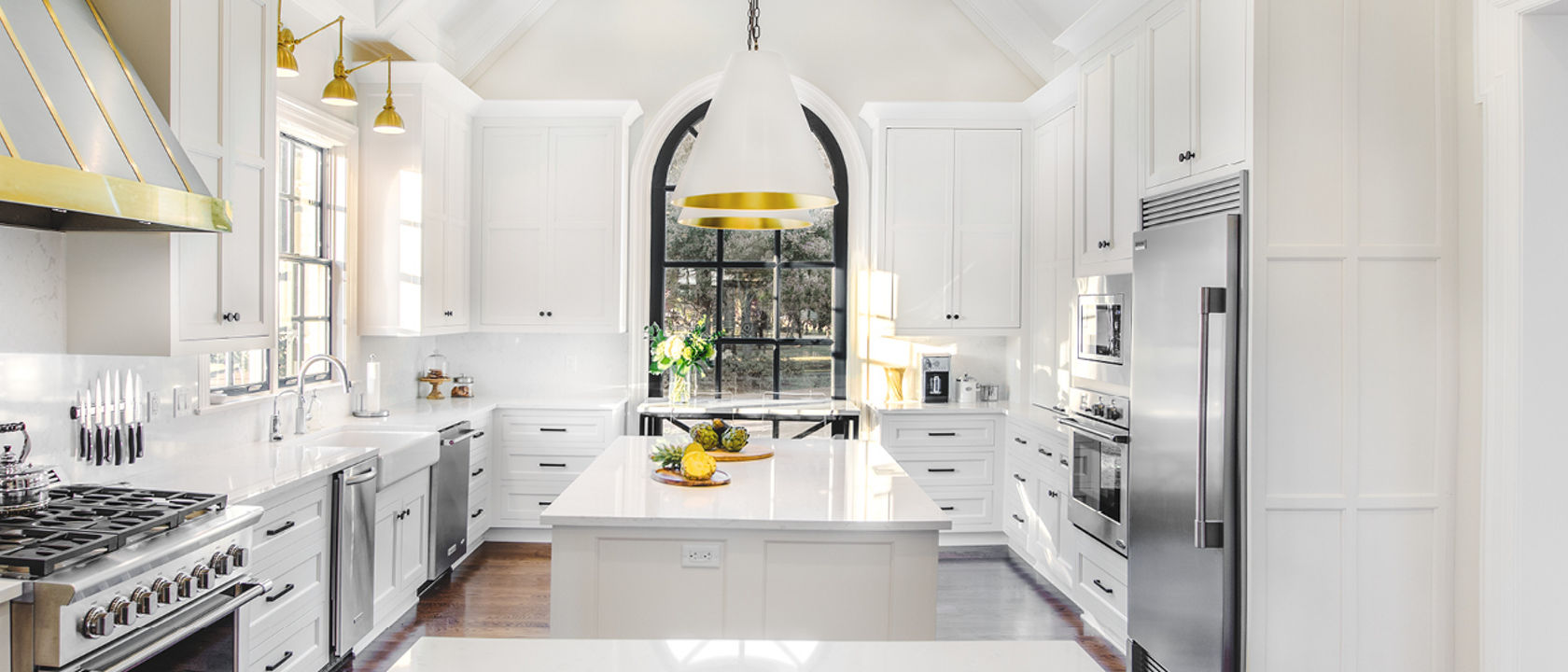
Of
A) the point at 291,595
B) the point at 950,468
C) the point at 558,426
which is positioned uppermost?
the point at 558,426

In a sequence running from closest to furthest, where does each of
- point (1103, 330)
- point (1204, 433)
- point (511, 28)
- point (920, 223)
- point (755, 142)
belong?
point (755, 142), point (1204, 433), point (1103, 330), point (920, 223), point (511, 28)

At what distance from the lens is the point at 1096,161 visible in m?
4.05

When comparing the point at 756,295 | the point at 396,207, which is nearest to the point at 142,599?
the point at 396,207

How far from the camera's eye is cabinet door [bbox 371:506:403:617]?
357 cm

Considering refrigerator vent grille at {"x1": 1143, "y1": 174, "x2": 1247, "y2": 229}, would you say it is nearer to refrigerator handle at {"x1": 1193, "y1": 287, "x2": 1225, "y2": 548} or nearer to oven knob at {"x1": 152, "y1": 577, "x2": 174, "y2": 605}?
refrigerator handle at {"x1": 1193, "y1": 287, "x2": 1225, "y2": 548}

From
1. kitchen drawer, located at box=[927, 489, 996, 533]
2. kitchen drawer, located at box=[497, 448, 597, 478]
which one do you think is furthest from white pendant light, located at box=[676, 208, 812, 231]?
kitchen drawer, located at box=[927, 489, 996, 533]

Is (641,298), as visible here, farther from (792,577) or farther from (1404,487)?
(1404,487)

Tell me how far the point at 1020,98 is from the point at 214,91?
14.6 feet

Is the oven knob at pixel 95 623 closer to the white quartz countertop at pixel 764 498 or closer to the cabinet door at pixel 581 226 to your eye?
the white quartz countertop at pixel 764 498

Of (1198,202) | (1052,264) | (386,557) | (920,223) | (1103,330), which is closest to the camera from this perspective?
(1198,202)

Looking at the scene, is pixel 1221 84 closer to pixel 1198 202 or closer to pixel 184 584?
pixel 1198 202

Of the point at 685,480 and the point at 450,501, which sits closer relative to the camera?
the point at 685,480

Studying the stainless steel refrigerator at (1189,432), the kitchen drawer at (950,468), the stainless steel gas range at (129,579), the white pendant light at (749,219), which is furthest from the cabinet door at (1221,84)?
the stainless steel gas range at (129,579)

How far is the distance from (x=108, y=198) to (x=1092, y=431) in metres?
3.51
